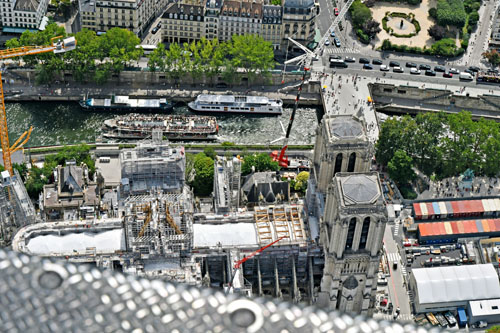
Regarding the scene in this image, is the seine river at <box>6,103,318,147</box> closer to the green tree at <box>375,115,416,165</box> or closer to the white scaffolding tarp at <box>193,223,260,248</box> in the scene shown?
the green tree at <box>375,115,416,165</box>

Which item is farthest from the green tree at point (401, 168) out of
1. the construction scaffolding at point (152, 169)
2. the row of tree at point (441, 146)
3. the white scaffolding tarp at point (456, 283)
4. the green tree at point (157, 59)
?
the green tree at point (157, 59)

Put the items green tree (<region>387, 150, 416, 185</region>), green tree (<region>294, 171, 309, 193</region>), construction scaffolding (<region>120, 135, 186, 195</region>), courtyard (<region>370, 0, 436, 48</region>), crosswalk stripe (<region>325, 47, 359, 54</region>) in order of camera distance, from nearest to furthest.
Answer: construction scaffolding (<region>120, 135, 186, 195</region>) < green tree (<region>294, 171, 309, 193</region>) < green tree (<region>387, 150, 416, 185</region>) < crosswalk stripe (<region>325, 47, 359, 54</region>) < courtyard (<region>370, 0, 436, 48</region>)

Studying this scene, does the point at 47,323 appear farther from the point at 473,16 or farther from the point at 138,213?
the point at 473,16

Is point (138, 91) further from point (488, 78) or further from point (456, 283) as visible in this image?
point (456, 283)

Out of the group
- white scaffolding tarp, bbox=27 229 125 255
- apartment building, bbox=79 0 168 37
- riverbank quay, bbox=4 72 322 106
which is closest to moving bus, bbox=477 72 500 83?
riverbank quay, bbox=4 72 322 106

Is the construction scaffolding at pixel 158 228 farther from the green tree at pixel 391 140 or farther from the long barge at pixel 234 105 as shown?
the long barge at pixel 234 105

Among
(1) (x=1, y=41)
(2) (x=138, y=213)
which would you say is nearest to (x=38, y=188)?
(2) (x=138, y=213)

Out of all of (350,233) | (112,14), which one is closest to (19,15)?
(112,14)

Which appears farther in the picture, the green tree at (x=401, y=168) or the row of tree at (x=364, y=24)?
the row of tree at (x=364, y=24)
